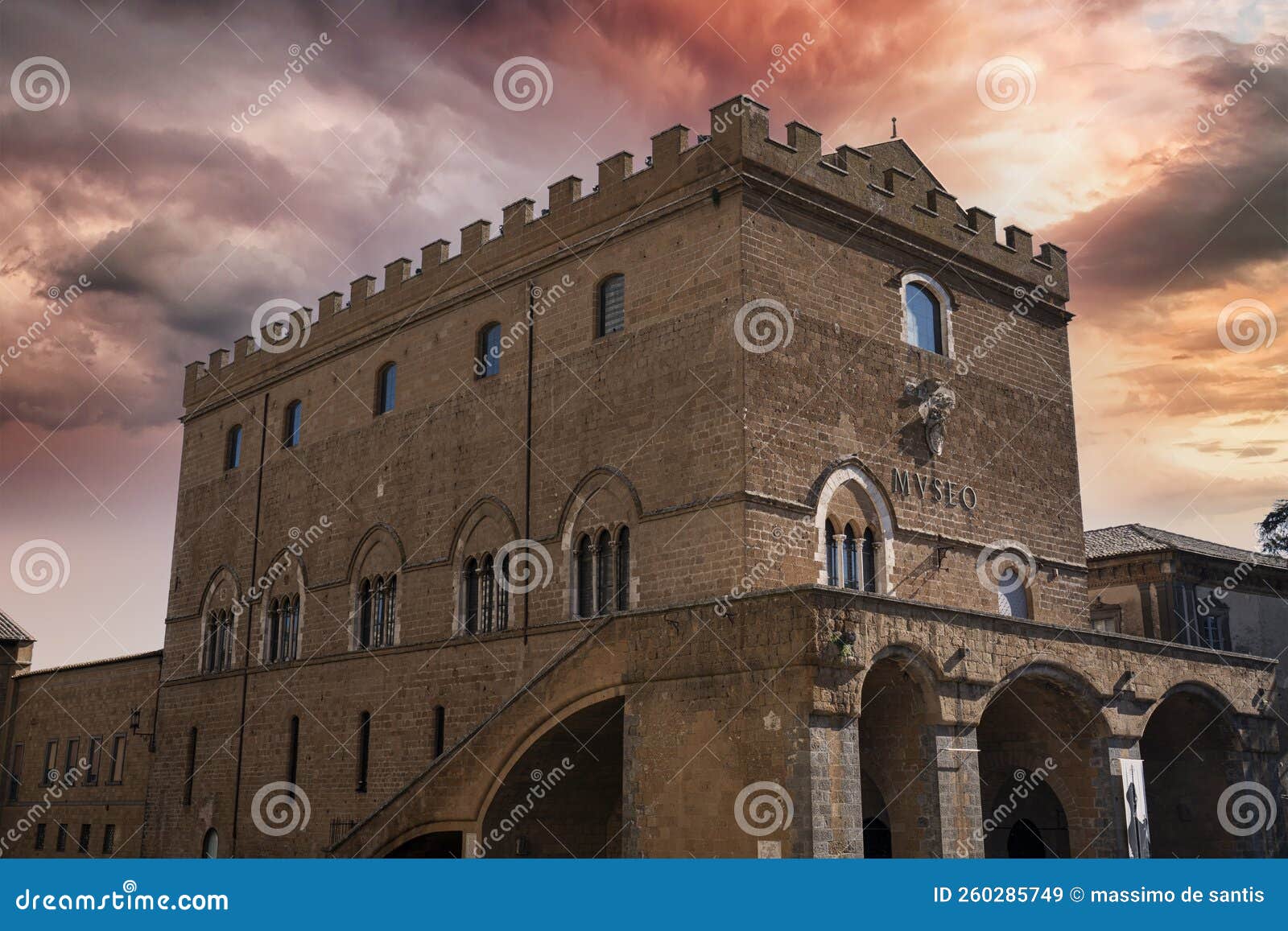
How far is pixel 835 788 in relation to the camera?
15.7 meters

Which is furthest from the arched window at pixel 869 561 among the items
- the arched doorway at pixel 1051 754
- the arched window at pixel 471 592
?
the arched window at pixel 471 592

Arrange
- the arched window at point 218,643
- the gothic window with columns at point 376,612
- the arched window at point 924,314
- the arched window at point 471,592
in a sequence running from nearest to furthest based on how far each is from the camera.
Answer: the arched window at point 924,314
the arched window at point 471,592
the gothic window with columns at point 376,612
the arched window at point 218,643

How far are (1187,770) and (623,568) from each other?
10171 mm

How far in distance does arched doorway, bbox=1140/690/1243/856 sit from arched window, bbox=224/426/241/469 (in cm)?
2202

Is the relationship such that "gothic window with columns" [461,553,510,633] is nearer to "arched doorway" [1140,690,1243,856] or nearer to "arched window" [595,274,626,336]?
"arched window" [595,274,626,336]

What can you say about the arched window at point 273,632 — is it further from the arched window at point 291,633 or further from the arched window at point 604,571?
the arched window at point 604,571

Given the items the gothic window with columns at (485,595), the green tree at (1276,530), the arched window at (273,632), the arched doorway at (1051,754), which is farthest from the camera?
the green tree at (1276,530)

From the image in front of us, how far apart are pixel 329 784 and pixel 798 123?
15593 millimetres

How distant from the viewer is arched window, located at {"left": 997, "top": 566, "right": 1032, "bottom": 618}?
919 inches

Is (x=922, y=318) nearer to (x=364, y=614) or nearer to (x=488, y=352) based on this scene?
(x=488, y=352)

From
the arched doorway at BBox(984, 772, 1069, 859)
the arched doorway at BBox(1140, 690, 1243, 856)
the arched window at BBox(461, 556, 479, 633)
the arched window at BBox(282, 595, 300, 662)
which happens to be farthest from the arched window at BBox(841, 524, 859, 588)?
the arched window at BBox(282, 595, 300, 662)

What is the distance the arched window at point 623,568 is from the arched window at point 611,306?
3661mm

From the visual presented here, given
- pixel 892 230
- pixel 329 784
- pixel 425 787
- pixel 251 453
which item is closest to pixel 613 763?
pixel 425 787

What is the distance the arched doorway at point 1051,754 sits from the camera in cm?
1903
